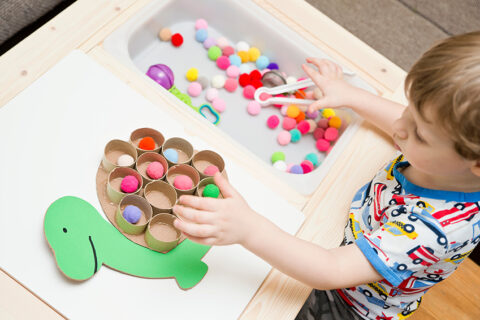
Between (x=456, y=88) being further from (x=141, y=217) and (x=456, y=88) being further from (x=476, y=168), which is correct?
(x=141, y=217)

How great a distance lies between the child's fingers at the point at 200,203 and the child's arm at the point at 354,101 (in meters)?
0.34

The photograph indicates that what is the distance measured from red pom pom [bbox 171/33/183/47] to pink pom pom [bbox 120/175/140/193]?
0.43 metres

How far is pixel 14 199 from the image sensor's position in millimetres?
675

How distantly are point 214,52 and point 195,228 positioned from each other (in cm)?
55

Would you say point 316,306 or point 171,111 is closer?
point 171,111

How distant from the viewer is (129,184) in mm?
701

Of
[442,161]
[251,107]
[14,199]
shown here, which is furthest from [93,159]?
[442,161]

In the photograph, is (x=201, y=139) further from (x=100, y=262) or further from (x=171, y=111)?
(x=100, y=262)

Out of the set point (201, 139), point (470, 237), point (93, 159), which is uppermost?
point (470, 237)

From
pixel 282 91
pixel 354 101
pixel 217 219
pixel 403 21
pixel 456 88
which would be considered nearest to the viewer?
pixel 456 88

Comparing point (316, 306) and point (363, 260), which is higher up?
point (363, 260)

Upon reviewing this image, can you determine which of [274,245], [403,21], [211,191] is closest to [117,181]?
[211,191]

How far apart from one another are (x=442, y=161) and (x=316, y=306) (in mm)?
445

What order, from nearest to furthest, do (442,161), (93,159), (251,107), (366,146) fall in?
(442,161), (93,159), (366,146), (251,107)
